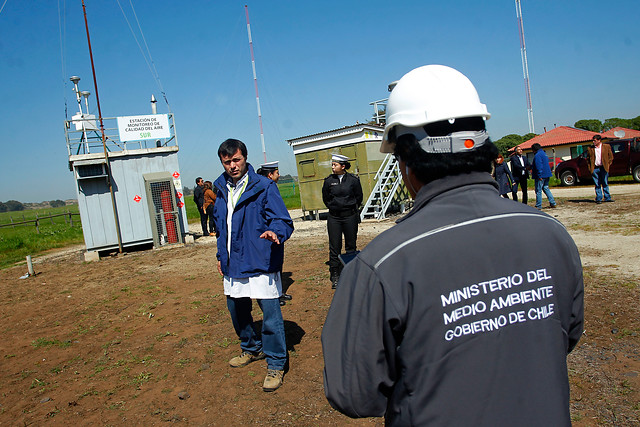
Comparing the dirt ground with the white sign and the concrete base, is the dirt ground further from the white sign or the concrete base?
the white sign

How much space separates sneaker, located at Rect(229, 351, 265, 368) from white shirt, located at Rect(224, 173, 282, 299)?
83 cm

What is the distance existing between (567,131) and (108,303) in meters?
47.1

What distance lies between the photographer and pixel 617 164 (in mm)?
18938

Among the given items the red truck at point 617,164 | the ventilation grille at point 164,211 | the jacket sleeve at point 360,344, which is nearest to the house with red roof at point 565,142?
the red truck at point 617,164

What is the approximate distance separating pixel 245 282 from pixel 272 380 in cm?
89

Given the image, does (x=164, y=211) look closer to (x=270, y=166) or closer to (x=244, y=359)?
(x=270, y=166)

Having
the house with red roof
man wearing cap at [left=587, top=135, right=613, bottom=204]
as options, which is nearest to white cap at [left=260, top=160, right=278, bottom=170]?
man wearing cap at [left=587, top=135, right=613, bottom=204]

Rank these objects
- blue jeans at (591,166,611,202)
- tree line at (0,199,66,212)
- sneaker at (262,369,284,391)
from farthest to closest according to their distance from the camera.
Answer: tree line at (0,199,66,212)
blue jeans at (591,166,611,202)
sneaker at (262,369,284,391)

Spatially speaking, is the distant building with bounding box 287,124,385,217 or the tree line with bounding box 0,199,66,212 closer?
the distant building with bounding box 287,124,385,217

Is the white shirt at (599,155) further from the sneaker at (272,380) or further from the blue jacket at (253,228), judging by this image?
the sneaker at (272,380)

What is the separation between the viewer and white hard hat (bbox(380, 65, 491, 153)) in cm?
133

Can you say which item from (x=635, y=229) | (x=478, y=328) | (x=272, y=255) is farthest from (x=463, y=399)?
(x=635, y=229)

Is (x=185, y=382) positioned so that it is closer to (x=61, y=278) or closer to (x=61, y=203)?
(x=61, y=278)

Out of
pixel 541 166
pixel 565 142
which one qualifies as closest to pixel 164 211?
pixel 541 166
